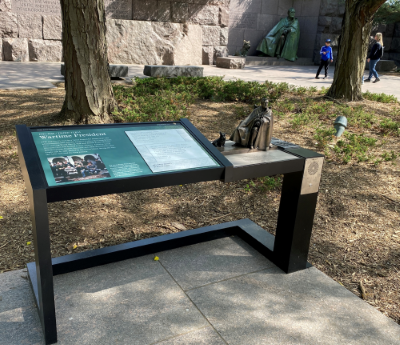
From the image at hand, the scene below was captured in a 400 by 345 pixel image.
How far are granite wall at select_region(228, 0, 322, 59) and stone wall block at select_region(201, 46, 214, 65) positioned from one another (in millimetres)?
2905

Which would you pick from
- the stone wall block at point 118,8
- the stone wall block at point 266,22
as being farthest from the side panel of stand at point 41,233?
the stone wall block at point 266,22

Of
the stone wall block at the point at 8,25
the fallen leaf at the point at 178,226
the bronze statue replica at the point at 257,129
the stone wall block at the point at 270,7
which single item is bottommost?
the fallen leaf at the point at 178,226

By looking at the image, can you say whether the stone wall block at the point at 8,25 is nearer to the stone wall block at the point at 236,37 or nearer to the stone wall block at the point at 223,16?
the stone wall block at the point at 223,16

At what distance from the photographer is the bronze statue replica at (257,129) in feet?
8.93

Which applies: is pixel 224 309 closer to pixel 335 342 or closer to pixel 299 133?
pixel 335 342

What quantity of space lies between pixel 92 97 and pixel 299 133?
139 inches

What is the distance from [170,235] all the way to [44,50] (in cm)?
1303

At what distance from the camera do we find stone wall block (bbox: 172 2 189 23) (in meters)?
16.3

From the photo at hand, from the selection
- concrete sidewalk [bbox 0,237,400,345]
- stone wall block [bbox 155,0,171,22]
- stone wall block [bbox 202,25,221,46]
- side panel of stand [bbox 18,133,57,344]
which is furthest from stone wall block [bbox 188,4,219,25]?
side panel of stand [bbox 18,133,57,344]

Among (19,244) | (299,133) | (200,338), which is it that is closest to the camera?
(200,338)

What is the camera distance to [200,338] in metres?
2.31

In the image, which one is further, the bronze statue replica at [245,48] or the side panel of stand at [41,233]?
the bronze statue replica at [245,48]

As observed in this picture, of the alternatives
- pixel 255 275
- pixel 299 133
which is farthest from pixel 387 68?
pixel 255 275

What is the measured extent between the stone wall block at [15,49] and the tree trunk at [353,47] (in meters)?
10.8
